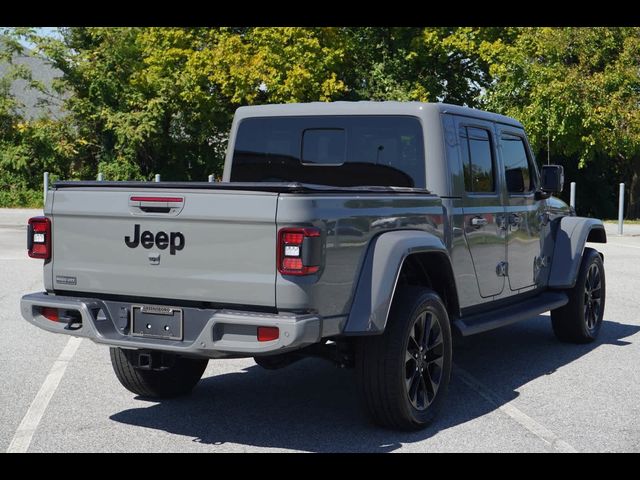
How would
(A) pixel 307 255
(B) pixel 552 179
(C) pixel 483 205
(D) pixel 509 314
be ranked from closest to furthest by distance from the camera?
(A) pixel 307 255
(C) pixel 483 205
(D) pixel 509 314
(B) pixel 552 179

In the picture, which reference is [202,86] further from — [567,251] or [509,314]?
[509,314]

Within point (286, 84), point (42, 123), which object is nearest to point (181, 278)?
point (286, 84)

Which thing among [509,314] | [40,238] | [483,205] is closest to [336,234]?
[40,238]

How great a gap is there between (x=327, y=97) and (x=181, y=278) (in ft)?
104

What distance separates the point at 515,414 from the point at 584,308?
2.82m

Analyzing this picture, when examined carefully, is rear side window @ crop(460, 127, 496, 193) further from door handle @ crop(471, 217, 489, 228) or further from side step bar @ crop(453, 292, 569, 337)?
side step bar @ crop(453, 292, 569, 337)

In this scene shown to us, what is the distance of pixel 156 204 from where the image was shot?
5.09 meters

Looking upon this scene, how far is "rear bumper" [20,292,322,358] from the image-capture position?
4.74 meters

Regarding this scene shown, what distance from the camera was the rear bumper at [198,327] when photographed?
4.74 metres

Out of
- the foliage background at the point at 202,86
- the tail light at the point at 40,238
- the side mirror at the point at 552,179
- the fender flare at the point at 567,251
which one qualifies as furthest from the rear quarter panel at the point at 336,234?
the foliage background at the point at 202,86

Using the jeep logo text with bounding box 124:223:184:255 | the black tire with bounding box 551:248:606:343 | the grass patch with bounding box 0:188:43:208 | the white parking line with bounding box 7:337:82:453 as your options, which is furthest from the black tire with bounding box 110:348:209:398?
the grass patch with bounding box 0:188:43:208

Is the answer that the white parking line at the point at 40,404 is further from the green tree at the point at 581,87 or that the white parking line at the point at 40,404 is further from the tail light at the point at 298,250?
the green tree at the point at 581,87

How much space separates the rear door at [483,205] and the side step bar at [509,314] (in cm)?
16
